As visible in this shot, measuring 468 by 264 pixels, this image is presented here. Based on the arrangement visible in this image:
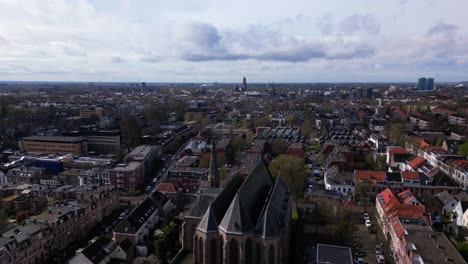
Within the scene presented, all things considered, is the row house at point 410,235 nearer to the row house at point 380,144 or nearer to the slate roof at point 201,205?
the slate roof at point 201,205

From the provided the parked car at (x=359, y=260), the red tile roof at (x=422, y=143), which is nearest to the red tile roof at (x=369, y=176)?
the parked car at (x=359, y=260)

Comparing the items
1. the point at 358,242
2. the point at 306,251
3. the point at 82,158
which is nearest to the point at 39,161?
the point at 82,158

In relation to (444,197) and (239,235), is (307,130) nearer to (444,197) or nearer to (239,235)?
(444,197)

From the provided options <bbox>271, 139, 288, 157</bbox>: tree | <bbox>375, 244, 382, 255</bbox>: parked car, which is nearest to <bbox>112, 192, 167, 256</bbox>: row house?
<bbox>375, 244, 382, 255</bbox>: parked car

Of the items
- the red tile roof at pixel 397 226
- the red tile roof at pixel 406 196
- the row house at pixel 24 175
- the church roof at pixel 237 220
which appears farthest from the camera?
the row house at pixel 24 175

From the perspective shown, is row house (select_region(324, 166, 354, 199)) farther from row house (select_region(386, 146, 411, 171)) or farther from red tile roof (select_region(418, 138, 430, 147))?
red tile roof (select_region(418, 138, 430, 147))
